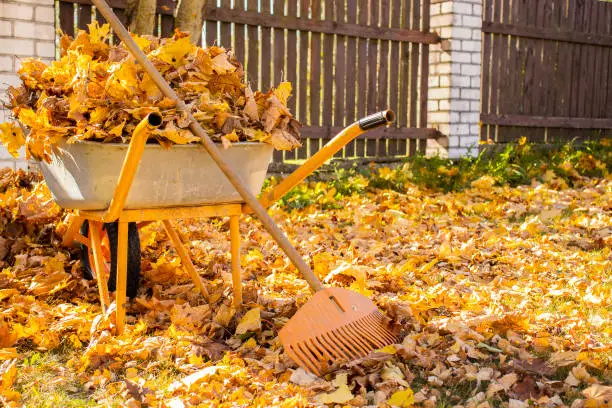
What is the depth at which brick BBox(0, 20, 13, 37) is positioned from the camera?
5193mm

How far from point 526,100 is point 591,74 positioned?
53.5 inches

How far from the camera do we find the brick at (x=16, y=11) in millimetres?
5191

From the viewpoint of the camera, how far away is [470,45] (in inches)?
312

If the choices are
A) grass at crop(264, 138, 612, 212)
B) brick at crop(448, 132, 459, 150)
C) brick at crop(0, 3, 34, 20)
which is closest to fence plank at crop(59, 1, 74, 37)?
brick at crop(0, 3, 34, 20)

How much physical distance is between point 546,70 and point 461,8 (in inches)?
84.5

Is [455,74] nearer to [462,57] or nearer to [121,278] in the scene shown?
[462,57]

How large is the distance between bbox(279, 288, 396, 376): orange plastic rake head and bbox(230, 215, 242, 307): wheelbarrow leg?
1.74 ft

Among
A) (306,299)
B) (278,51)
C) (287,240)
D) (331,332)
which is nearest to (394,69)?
(278,51)

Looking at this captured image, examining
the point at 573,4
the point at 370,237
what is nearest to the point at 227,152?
the point at 370,237

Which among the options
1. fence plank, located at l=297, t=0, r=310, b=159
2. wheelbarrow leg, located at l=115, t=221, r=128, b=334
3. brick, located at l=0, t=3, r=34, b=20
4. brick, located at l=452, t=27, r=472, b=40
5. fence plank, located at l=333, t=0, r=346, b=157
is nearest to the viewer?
wheelbarrow leg, located at l=115, t=221, r=128, b=334

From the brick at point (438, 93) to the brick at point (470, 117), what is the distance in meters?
0.30

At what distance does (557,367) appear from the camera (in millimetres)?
2596

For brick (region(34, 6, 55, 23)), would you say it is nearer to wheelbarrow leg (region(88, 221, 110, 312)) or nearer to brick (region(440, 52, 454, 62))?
wheelbarrow leg (region(88, 221, 110, 312))

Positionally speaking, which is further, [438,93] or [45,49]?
[438,93]
